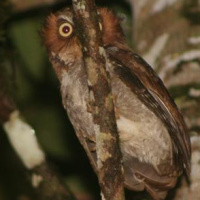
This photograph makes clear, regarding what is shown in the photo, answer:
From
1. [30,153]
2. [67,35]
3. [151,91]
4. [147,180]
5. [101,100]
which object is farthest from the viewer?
[30,153]

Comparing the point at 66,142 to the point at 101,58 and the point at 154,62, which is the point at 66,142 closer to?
the point at 154,62

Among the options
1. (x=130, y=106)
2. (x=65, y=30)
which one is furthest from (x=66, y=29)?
(x=130, y=106)

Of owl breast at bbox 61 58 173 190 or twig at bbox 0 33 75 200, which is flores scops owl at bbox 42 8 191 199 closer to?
owl breast at bbox 61 58 173 190

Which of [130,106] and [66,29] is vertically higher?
[66,29]

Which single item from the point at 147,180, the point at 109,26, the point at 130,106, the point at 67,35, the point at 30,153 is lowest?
the point at 147,180

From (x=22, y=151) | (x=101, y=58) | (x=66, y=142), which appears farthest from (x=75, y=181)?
(x=101, y=58)

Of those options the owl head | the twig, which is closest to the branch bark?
the owl head

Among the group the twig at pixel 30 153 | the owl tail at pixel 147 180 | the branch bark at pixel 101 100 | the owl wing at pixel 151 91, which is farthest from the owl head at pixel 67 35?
the branch bark at pixel 101 100

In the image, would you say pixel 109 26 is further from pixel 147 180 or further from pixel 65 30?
pixel 147 180
